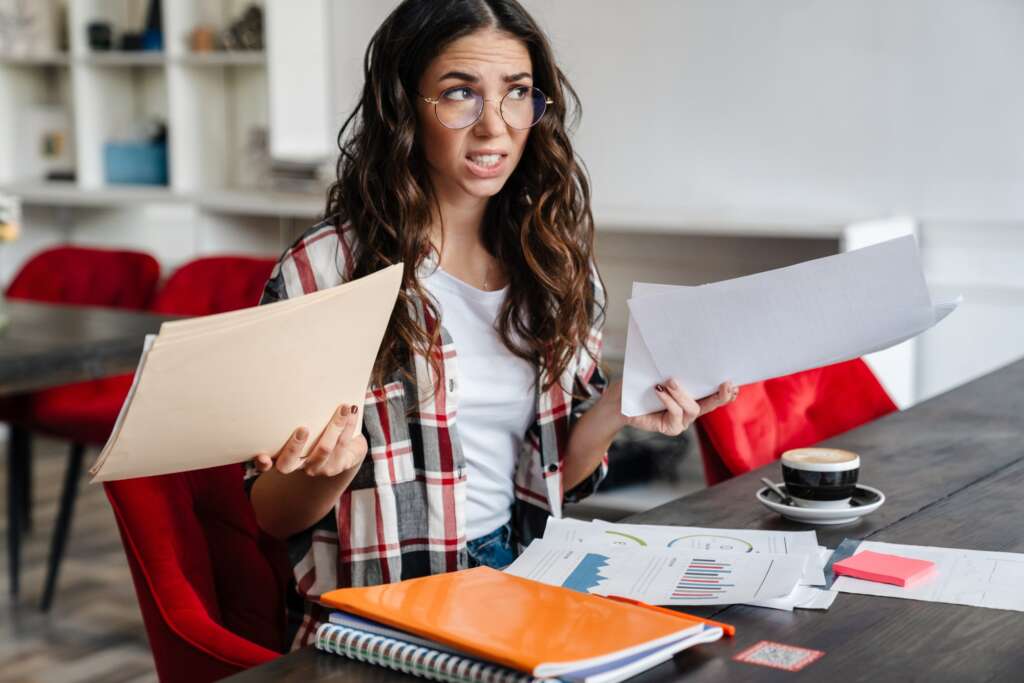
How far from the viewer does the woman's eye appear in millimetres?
1659

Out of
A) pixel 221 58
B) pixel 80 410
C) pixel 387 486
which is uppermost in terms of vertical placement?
pixel 221 58

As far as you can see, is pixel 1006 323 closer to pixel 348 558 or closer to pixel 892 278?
pixel 892 278

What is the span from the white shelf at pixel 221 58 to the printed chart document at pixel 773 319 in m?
3.23

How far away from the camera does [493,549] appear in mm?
1772

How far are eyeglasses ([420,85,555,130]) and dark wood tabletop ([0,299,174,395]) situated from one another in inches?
54.5

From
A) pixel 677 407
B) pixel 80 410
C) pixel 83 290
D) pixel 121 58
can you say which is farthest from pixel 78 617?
pixel 677 407

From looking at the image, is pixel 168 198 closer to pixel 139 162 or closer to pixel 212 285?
pixel 139 162

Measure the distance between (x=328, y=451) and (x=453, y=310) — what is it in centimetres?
43

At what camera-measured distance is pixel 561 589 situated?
1197 millimetres

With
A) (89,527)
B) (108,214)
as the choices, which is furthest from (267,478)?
(108,214)

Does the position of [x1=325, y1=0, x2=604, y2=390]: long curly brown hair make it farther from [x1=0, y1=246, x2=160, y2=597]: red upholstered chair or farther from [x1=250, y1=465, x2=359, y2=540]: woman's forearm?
[x1=0, y1=246, x2=160, y2=597]: red upholstered chair

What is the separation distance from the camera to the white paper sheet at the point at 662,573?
49.1 inches

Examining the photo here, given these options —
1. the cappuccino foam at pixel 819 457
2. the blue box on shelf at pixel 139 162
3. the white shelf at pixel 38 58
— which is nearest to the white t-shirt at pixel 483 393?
the cappuccino foam at pixel 819 457

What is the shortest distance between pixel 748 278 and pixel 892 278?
21 cm
